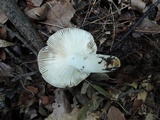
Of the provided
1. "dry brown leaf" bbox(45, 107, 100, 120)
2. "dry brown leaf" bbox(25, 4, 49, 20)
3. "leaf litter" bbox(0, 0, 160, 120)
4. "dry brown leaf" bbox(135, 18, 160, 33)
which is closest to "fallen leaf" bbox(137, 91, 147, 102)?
"leaf litter" bbox(0, 0, 160, 120)

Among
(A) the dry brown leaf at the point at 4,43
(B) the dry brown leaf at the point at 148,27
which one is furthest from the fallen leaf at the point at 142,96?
(A) the dry brown leaf at the point at 4,43

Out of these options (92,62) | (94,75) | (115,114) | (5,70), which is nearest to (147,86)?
(115,114)

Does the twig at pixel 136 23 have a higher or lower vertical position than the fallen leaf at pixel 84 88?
higher

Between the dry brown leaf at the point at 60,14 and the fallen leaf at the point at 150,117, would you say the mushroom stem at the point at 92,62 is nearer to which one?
the dry brown leaf at the point at 60,14

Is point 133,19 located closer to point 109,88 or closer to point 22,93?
point 109,88

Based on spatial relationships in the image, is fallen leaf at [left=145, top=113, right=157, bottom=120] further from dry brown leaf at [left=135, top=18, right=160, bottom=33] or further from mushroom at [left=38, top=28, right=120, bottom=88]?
dry brown leaf at [left=135, top=18, right=160, bottom=33]

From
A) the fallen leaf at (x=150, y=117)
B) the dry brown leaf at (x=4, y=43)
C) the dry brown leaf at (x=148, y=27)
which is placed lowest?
the fallen leaf at (x=150, y=117)

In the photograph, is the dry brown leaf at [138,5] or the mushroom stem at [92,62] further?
the dry brown leaf at [138,5]
